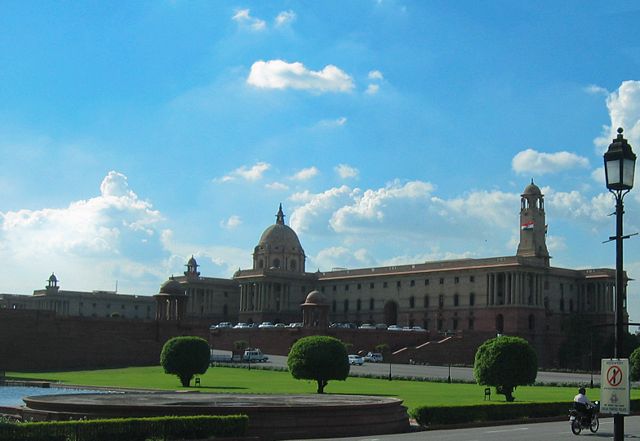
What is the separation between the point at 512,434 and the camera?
2798cm

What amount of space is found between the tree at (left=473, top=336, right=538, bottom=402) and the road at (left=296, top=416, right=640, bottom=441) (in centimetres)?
927

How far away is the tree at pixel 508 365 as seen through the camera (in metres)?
41.6

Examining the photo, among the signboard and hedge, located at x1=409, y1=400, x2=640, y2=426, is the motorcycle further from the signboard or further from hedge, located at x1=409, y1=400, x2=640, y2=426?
the signboard

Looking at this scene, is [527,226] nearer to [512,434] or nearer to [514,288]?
[514,288]

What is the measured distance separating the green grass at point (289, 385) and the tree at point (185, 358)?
0.89 metres

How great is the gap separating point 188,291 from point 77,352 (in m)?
58.8

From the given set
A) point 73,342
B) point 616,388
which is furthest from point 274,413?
point 73,342

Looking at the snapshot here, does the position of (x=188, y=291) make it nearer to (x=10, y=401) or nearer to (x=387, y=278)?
(x=387, y=278)

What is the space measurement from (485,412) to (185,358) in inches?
1015

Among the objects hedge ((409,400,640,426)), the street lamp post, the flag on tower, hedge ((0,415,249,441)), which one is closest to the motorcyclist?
hedge ((409,400,640,426))

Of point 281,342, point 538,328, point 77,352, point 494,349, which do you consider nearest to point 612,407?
point 494,349

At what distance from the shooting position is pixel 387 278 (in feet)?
406

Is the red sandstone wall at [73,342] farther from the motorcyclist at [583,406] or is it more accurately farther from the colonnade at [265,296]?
the motorcyclist at [583,406]

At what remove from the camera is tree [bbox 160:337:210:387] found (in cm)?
5397
